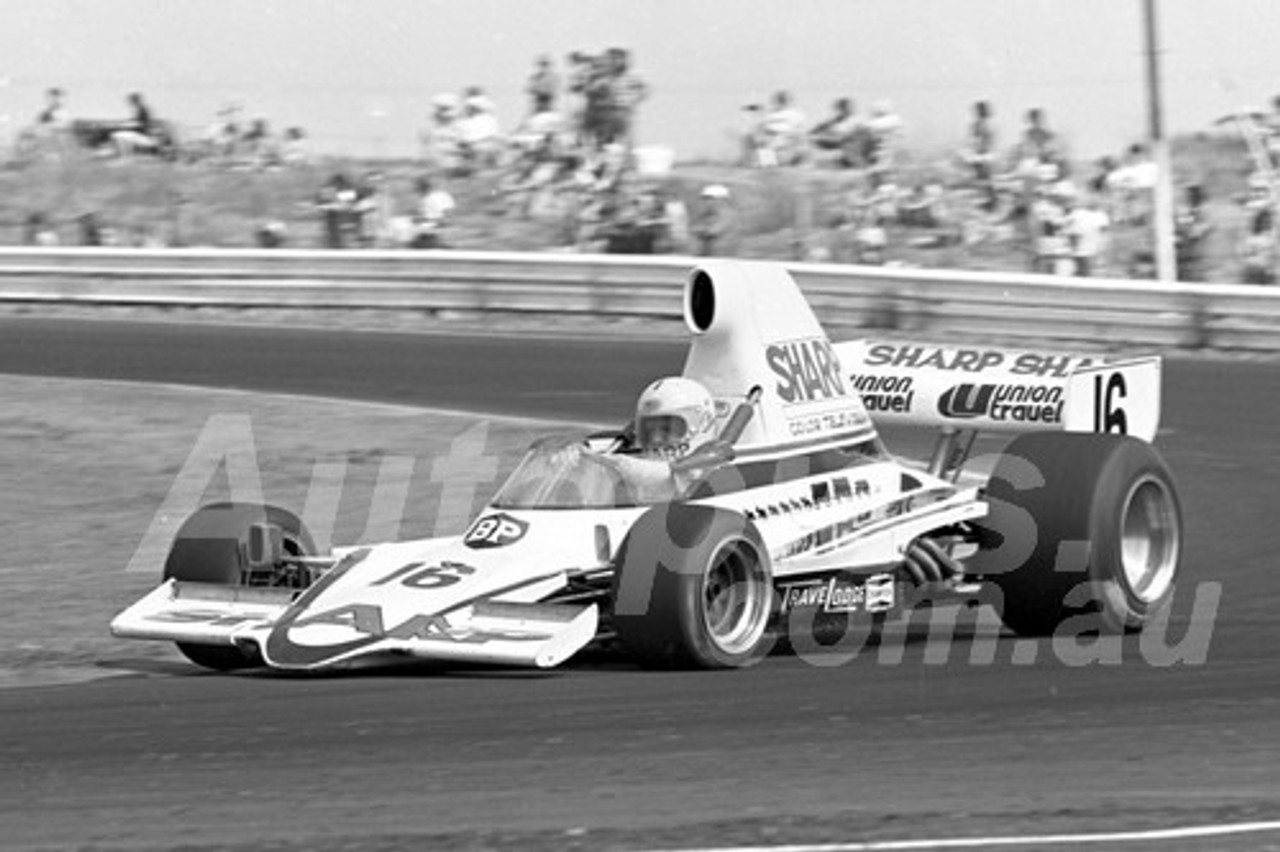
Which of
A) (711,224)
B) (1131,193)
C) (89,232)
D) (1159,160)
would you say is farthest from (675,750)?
(89,232)

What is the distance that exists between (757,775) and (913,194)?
58.7 feet

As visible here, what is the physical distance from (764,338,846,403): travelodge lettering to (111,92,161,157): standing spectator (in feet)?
75.8

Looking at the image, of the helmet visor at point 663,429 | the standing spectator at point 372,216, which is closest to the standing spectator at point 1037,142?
the standing spectator at point 372,216

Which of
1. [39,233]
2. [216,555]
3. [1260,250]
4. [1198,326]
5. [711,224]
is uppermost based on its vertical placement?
[39,233]

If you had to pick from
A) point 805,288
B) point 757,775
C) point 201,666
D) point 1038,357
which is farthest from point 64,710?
point 805,288

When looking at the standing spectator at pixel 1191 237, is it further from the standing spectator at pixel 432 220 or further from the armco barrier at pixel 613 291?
the standing spectator at pixel 432 220

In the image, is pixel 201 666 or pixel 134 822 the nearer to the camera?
pixel 134 822

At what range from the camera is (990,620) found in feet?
38.8

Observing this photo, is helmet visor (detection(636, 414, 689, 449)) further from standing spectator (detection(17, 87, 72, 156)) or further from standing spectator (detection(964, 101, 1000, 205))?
standing spectator (detection(17, 87, 72, 156))

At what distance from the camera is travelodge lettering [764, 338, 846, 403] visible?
11.4 meters

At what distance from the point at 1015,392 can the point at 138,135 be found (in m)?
23.6

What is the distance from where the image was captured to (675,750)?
26.3 ft

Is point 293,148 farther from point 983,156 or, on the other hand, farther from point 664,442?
point 664,442

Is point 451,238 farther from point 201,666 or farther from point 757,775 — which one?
point 757,775
